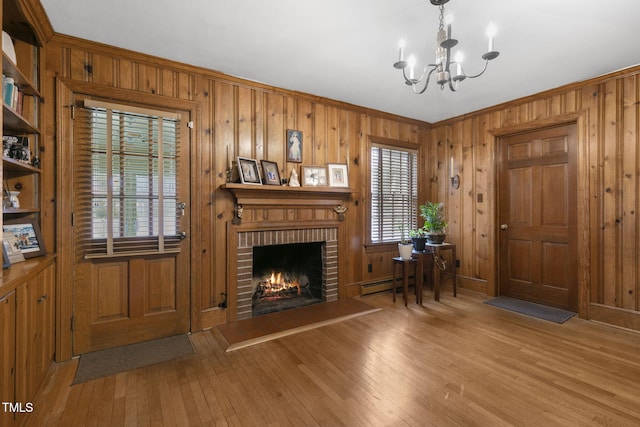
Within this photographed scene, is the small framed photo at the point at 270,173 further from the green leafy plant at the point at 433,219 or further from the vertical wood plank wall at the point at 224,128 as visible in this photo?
the green leafy plant at the point at 433,219

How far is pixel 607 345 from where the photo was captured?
2.68 meters

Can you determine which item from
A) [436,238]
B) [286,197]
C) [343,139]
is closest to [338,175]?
[343,139]

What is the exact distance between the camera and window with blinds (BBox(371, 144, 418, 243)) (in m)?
4.30

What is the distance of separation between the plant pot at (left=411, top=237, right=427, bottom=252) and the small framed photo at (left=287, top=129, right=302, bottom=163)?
1.81 meters

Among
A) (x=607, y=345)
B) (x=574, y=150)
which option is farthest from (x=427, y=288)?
(x=574, y=150)

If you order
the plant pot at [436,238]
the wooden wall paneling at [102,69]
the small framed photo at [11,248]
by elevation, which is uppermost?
the wooden wall paneling at [102,69]

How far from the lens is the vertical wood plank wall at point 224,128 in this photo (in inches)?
100

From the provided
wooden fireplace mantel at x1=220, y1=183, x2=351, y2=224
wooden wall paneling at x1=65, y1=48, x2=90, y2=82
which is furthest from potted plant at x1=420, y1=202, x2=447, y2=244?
wooden wall paneling at x1=65, y1=48, x2=90, y2=82

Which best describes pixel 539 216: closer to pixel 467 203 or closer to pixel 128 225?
pixel 467 203

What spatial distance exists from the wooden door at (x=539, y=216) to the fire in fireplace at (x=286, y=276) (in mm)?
2591

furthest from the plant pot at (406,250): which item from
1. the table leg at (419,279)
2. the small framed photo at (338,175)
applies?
the small framed photo at (338,175)

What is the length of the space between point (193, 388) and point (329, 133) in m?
3.03

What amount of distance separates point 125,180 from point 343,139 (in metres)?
2.52

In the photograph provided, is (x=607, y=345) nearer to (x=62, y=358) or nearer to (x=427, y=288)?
(x=427, y=288)
